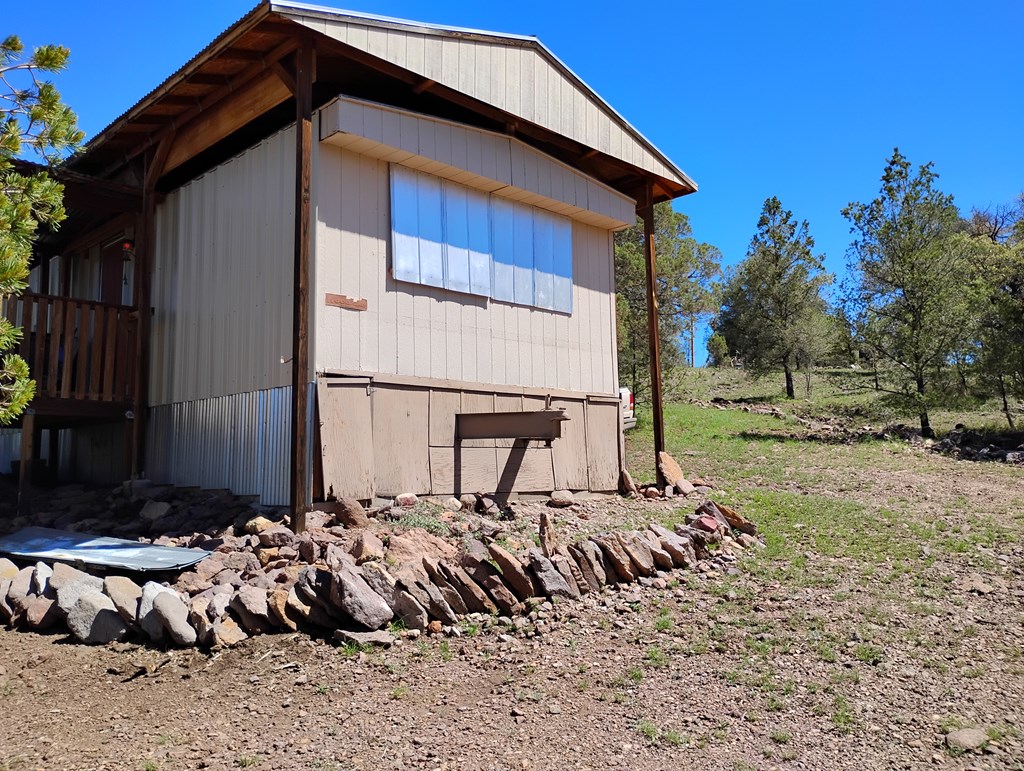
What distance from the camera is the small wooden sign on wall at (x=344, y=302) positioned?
821cm

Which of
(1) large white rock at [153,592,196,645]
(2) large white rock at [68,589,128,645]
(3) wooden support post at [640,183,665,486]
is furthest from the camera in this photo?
(3) wooden support post at [640,183,665,486]

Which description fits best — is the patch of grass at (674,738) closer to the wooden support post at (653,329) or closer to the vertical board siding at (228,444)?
the vertical board siding at (228,444)

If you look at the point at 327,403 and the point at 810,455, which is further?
the point at 810,455

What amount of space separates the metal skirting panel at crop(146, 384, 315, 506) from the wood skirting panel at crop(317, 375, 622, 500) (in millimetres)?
519

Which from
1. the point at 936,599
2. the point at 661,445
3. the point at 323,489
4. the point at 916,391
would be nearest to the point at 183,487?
the point at 323,489

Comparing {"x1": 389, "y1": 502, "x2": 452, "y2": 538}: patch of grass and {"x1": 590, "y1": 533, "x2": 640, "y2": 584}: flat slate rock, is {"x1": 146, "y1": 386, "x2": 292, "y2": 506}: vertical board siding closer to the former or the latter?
{"x1": 389, "y1": 502, "x2": 452, "y2": 538}: patch of grass

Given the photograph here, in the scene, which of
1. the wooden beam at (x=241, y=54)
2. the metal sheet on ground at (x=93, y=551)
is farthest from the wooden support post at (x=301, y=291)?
the metal sheet on ground at (x=93, y=551)

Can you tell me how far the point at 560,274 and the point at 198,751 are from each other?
7.96m

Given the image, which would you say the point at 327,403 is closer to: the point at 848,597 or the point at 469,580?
the point at 469,580

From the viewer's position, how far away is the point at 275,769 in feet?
12.3

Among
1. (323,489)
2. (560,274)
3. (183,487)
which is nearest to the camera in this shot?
(323,489)

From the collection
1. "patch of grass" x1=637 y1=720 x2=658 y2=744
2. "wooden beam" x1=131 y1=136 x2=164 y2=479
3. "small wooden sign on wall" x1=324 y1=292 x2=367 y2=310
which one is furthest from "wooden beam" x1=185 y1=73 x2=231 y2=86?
"patch of grass" x1=637 y1=720 x2=658 y2=744

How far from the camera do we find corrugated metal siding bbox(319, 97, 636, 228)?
8.34 m

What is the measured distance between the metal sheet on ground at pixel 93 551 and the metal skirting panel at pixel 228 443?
148cm
